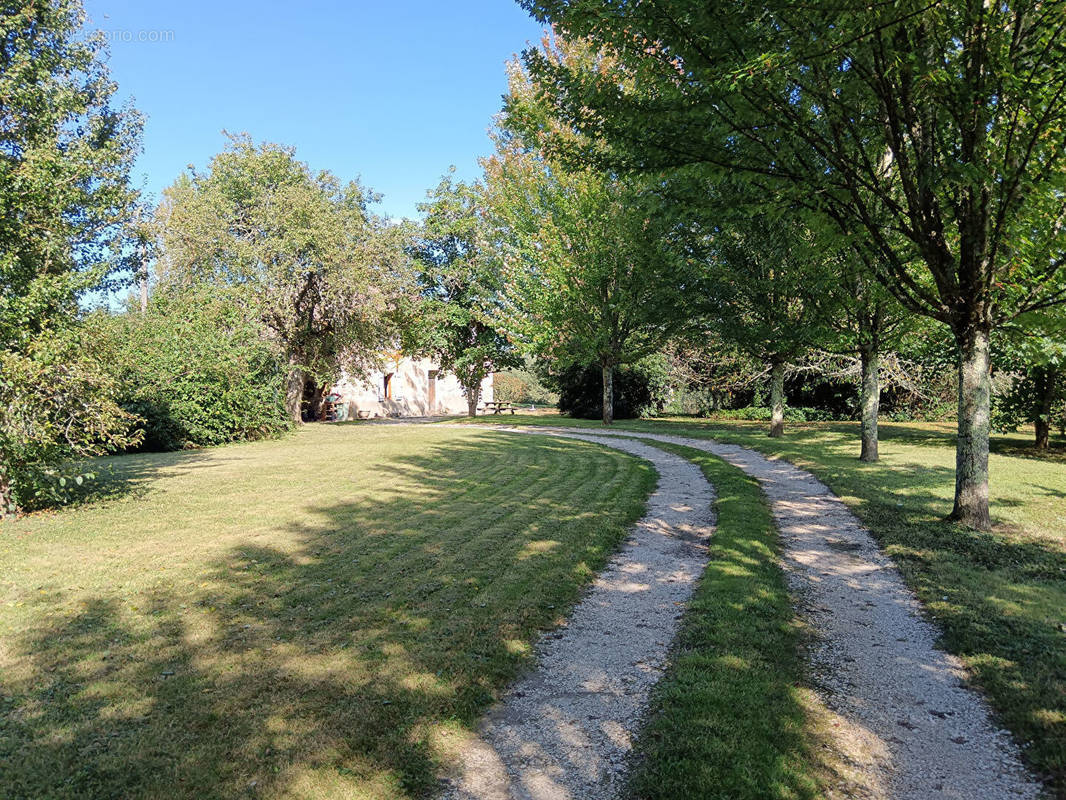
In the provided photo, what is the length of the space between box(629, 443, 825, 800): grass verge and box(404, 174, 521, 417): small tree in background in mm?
25146

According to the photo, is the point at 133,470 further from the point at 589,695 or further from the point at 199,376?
the point at 589,695

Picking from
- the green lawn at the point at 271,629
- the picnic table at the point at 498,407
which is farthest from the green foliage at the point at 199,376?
the picnic table at the point at 498,407

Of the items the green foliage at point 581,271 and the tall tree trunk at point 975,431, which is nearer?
the tall tree trunk at point 975,431

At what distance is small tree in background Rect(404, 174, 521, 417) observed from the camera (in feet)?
97.6

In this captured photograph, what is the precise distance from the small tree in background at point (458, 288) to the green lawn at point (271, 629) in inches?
825

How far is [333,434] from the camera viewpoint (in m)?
21.1

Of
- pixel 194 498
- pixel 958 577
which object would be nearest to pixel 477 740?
pixel 958 577

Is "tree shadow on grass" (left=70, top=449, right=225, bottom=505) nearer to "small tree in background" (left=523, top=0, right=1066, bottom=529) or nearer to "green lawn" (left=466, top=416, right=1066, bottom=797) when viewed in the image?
"small tree in background" (left=523, top=0, right=1066, bottom=529)

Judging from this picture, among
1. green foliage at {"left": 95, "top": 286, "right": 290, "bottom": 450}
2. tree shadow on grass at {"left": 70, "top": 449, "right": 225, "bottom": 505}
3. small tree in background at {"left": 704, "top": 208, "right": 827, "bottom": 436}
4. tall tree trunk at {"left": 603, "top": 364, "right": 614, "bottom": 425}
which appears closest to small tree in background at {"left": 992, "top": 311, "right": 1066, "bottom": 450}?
small tree in background at {"left": 704, "top": 208, "right": 827, "bottom": 436}

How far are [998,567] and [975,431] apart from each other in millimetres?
1988

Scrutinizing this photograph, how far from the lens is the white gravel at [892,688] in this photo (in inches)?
109

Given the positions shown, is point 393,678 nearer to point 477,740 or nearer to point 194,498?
point 477,740

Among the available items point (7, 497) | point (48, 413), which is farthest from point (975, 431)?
point (7, 497)

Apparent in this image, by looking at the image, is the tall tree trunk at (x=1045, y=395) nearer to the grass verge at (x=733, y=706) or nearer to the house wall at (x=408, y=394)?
the grass verge at (x=733, y=706)
